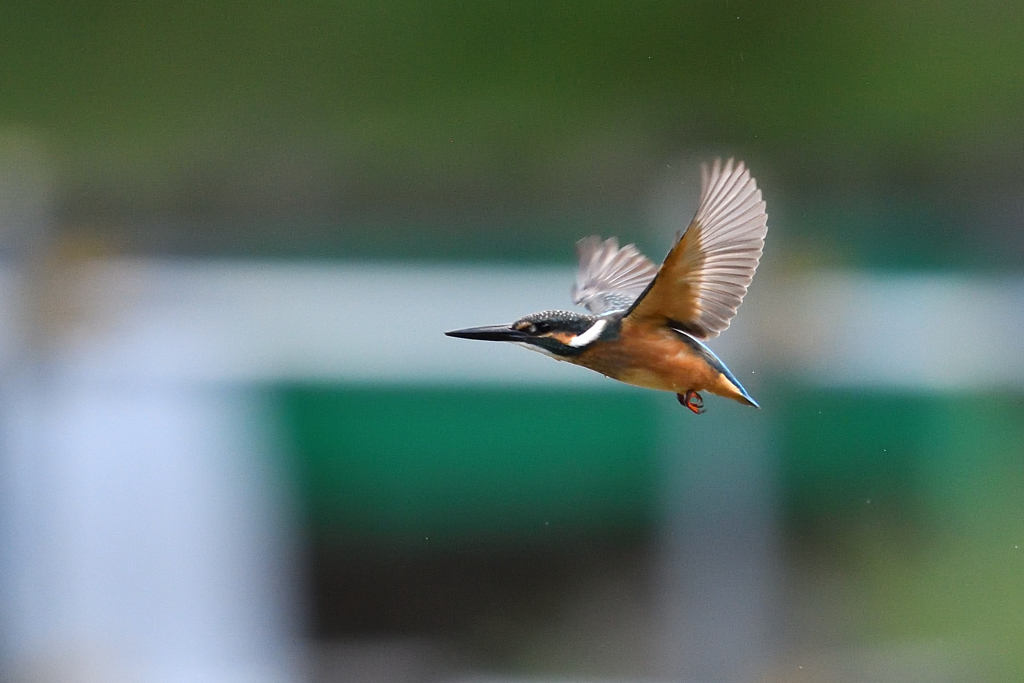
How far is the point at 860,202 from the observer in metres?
4.67

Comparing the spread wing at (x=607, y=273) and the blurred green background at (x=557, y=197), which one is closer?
the spread wing at (x=607, y=273)

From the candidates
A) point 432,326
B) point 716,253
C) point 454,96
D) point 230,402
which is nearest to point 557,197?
point 454,96

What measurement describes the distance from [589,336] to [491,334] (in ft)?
0.31

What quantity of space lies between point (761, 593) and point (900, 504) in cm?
57

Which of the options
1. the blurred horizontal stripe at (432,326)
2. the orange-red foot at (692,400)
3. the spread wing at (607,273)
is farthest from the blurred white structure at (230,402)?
the orange-red foot at (692,400)

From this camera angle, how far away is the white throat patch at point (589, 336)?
1028mm

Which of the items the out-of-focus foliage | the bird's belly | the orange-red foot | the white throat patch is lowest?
the orange-red foot

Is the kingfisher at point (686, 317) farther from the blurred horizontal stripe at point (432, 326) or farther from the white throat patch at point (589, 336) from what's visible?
the blurred horizontal stripe at point (432, 326)

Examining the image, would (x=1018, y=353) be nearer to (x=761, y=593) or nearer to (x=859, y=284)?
(x=859, y=284)

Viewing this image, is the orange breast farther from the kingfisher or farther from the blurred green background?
the blurred green background

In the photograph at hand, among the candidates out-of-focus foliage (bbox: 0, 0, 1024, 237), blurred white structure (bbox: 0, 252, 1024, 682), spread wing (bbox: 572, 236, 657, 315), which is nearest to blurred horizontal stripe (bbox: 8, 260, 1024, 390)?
blurred white structure (bbox: 0, 252, 1024, 682)

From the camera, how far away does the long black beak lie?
3.14 feet

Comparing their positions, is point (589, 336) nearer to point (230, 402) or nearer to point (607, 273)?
point (607, 273)

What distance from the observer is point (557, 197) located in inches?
Answer: 199
